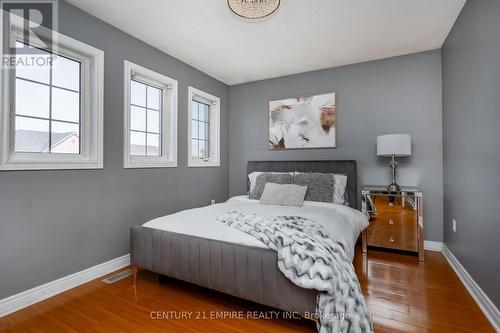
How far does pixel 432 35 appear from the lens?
2.75 metres

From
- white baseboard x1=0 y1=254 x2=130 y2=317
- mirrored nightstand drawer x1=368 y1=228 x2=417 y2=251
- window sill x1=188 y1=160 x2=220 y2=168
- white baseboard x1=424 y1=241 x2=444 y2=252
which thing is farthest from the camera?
window sill x1=188 y1=160 x2=220 y2=168

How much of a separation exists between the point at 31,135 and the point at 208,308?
2073 mm

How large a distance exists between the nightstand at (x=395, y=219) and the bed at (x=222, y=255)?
0.53 m

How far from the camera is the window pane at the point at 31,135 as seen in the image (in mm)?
1972

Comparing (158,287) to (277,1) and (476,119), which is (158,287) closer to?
(277,1)

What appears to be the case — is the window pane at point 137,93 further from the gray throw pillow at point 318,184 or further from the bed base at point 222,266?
the gray throw pillow at point 318,184

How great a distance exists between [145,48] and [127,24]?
384 mm

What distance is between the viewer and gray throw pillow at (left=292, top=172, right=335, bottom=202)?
3.10m

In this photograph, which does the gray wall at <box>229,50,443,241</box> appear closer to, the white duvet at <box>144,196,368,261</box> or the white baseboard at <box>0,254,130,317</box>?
the white duvet at <box>144,196,368,261</box>

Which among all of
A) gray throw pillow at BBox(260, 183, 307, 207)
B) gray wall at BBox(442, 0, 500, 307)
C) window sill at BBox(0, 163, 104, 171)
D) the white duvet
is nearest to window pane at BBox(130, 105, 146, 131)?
window sill at BBox(0, 163, 104, 171)

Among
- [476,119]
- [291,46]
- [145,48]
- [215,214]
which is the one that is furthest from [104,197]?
[476,119]

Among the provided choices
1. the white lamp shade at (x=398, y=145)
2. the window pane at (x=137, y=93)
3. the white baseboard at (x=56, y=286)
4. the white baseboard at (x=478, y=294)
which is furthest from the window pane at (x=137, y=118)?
the white baseboard at (x=478, y=294)

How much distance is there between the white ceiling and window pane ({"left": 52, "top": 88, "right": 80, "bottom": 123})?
82 cm

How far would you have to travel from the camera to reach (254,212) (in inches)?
99.3
